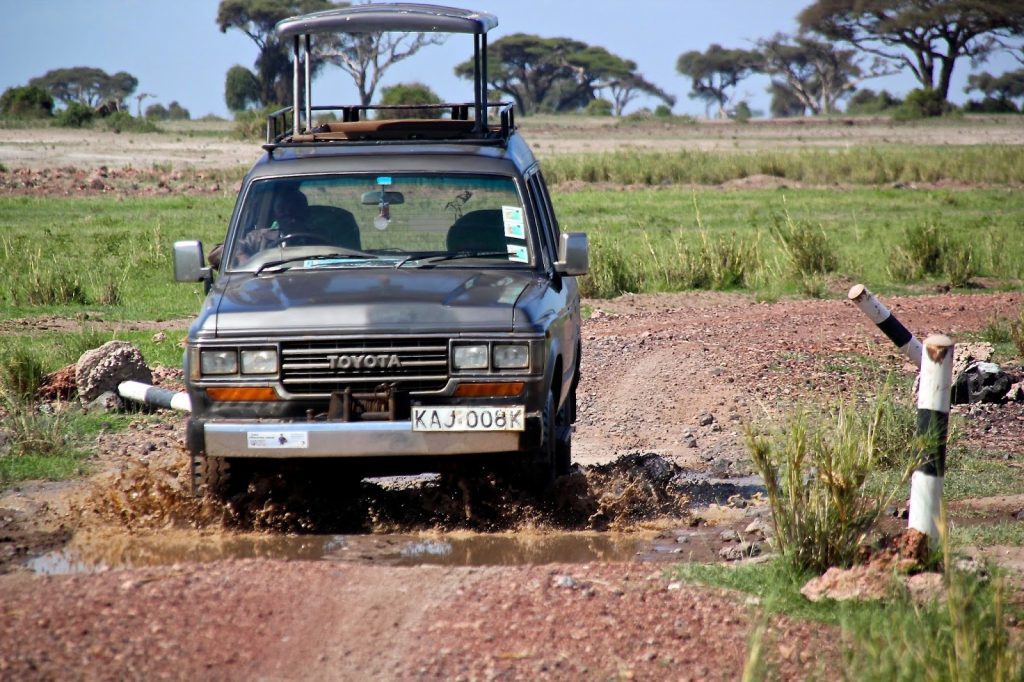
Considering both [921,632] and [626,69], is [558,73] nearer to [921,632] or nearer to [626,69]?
[626,69]

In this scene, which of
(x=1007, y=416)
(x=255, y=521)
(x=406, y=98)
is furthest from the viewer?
(x=406, y=98)

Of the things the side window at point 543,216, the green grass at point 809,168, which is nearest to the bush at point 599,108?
the green grass at point 809,168

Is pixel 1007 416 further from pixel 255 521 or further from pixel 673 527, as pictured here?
pixel 255 521

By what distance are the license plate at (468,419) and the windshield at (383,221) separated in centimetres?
113

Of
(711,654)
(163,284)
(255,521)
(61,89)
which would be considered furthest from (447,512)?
(61,89)

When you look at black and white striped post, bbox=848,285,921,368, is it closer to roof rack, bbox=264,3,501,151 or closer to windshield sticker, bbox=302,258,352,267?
windshield sticker, bbox=302,258,352,267

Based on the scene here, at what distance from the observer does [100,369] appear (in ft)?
30.3

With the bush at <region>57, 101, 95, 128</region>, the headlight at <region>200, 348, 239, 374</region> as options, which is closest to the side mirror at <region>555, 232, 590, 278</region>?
the headlight at <region>200, 348, 239, 374</region>

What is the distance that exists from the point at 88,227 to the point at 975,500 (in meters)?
18.1

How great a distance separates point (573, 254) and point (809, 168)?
25.6 m

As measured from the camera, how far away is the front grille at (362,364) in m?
5.75

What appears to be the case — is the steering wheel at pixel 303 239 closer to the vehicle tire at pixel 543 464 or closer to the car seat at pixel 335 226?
the car seat at pixel 335 226

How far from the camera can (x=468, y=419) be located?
5637 millimetres

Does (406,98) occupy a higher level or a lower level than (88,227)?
higher
